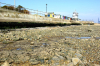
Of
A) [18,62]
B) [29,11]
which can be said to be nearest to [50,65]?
[18,62]

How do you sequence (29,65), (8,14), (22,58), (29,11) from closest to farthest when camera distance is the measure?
(29,65), (22,58), (8,14), (29,11)

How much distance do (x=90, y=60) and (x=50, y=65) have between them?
105 centimetres

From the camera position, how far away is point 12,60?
2455mm

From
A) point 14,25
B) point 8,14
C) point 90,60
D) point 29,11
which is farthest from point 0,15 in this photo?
point 90,60

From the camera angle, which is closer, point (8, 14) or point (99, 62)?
point (99, 62)

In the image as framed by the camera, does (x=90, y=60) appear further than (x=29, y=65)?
Yes

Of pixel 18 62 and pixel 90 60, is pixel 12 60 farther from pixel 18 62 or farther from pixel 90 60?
pixel 90 60

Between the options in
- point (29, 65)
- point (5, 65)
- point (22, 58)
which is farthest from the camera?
point (22, 58)

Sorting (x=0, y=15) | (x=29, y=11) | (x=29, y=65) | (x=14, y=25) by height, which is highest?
Answer: (x=29, y=11)

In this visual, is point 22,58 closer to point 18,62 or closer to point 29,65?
point 18,62

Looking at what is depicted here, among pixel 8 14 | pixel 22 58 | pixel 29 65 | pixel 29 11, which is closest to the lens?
pixel 29 65

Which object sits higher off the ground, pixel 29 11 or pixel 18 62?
pixel 29 11

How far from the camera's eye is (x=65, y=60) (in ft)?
8.23

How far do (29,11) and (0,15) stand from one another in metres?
9.00
